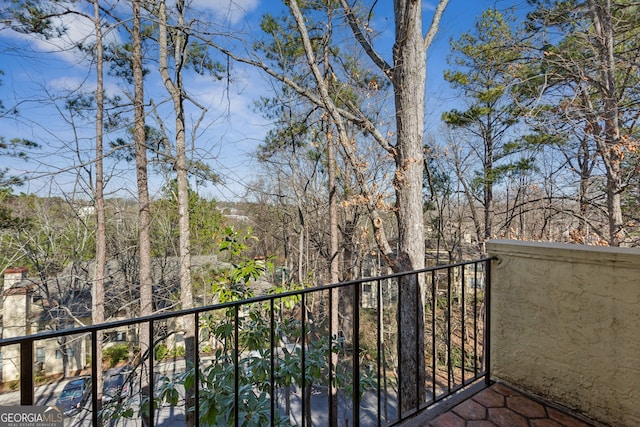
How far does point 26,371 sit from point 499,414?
2.30 m

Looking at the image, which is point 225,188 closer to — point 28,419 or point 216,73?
point 216,73

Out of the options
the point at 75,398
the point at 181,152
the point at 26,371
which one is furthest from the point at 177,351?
the point at 26,371

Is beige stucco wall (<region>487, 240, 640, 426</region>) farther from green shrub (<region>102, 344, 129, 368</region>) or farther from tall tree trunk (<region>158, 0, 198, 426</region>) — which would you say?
green shrub (<region>102, 344, 129, 368</region>)

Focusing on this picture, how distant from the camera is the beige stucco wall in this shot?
1626 mm

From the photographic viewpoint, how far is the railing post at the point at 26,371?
32.7 inches

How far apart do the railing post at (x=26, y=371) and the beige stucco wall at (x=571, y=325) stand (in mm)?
2470

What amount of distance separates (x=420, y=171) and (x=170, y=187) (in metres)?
5.75

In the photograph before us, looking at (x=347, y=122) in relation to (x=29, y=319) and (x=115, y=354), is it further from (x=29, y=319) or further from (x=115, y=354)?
(x=115, y=354)

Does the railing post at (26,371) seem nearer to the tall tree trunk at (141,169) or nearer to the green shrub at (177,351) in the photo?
the tall tree trunk at (141,169)

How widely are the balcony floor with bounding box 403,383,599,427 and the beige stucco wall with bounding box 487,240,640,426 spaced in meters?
0.09

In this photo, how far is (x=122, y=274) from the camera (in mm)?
9102

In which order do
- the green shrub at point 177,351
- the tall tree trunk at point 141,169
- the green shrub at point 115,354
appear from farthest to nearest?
the green shrub at point 115,354 < the green shrub at point 177,351 < the tall tree trunk at point 141,169

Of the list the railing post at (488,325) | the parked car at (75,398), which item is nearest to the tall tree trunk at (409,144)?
the railing post at (488,325)

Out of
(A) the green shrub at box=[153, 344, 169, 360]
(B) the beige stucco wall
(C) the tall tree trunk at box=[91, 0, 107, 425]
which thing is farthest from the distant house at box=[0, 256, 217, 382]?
(B) the beige stucco wall
